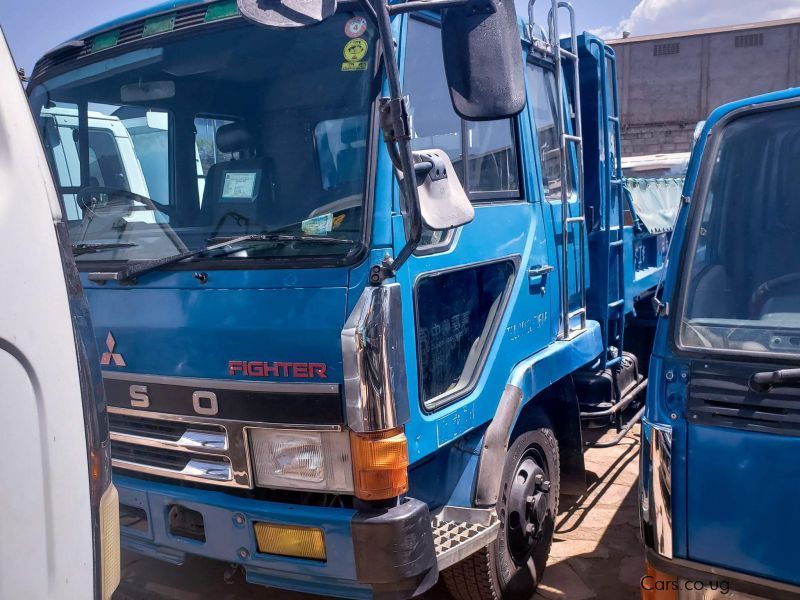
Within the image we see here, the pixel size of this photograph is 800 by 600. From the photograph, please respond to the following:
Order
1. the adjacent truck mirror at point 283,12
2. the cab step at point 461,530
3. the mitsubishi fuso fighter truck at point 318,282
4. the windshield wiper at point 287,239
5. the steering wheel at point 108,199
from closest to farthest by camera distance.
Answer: the adjacent truck mirror at point 283,12, the mitsubishi fuso fighter truck at point 318,282, the windshield wiper at point 287,239, the cab step at point 461,530, the steering wheel at point 108,199

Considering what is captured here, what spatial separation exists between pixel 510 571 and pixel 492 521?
510 millimetres

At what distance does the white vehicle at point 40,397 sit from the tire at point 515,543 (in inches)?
68.8

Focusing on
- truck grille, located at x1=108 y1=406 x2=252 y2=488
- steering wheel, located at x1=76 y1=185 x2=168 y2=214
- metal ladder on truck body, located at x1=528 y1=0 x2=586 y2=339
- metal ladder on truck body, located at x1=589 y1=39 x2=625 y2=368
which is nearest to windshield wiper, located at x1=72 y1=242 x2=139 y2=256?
steering wheel, located at x1=76 y1=185 x2=168 y2=214

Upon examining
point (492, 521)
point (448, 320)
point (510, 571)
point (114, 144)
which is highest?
point (114, 144)

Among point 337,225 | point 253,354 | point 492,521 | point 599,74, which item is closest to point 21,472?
point 253,354

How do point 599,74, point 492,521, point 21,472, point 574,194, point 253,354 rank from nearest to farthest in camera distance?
point 21,472 → point 253,354 → point 492,521 → point 574,194 → point 599,74

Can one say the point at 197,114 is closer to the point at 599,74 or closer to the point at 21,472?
the point at 21,472

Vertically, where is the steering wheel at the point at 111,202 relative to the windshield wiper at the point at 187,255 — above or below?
above

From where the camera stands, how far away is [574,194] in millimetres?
3850

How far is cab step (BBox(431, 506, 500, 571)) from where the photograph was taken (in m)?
2.50

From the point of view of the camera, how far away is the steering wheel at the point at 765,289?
7.59 ft

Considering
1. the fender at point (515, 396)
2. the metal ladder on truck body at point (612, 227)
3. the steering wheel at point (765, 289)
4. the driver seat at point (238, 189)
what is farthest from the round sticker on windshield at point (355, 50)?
the metal ladder on truck body at point (612, 227)

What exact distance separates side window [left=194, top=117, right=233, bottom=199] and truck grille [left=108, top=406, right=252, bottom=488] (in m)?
0.85

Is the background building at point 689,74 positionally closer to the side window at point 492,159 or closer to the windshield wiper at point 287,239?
the side window at point 492,159
